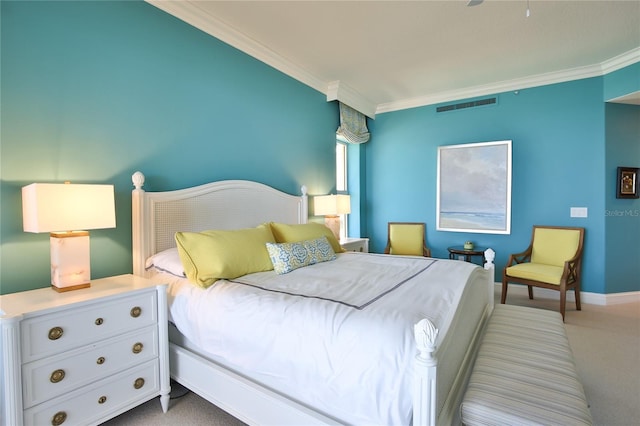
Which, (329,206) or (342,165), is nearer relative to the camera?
(329,206)

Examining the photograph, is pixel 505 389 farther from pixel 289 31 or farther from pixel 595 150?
pixel 595 150

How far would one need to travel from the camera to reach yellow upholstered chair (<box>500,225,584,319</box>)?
3.27m

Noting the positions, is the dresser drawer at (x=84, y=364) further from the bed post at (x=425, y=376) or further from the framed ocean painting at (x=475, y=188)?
the framed ocean painting at (x=475, y=188)

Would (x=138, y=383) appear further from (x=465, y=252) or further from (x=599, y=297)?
(x=599, y=297)

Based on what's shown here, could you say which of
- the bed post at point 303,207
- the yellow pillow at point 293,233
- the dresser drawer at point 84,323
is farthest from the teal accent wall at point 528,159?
the dresser drawer at point 84,323

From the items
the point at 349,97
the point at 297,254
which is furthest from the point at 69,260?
the point at 349,97

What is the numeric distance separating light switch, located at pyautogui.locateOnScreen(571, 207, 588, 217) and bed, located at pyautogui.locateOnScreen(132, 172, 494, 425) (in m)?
2.25

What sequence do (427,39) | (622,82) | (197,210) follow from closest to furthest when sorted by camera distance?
(197,210) < (427,39) < (622,82)

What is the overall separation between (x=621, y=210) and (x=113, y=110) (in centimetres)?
539

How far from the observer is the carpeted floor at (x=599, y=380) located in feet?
5.76

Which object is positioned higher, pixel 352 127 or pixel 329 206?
pixel 352 127

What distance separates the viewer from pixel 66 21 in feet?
6.06

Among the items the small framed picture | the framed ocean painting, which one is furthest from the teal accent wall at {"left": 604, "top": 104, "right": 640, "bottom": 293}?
the framed ocean painting

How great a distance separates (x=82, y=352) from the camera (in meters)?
1.48
